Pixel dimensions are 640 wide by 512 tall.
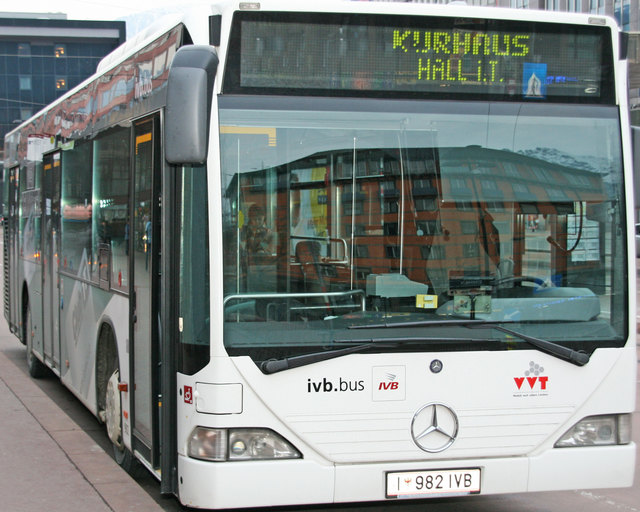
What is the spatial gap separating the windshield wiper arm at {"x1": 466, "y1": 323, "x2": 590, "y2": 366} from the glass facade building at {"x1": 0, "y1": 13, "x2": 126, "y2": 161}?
8865 cm

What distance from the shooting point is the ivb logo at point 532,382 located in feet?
15.9

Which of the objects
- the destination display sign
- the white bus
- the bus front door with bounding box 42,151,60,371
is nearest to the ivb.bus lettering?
the white bus

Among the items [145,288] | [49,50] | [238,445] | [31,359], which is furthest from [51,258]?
[49,50]

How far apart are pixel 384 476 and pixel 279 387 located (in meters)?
0.71

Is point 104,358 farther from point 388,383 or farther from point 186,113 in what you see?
point 186,113

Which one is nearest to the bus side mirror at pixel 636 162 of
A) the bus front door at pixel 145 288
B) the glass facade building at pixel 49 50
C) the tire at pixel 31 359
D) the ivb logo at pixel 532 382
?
the ivb logo at pixel 532 382

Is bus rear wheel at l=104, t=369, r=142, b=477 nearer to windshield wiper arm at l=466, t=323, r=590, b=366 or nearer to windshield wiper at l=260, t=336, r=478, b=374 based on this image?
windshield wiper at l=260, t=336, r=478, b=374

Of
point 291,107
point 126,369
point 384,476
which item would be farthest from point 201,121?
point 126,369

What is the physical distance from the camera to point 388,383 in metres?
4.70

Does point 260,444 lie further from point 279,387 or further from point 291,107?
point 291,107

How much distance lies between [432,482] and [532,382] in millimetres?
732

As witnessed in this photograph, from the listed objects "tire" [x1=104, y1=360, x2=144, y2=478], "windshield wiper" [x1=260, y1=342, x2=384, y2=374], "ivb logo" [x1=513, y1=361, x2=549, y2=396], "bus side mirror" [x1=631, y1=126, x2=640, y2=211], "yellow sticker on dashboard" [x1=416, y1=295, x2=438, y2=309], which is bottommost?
"tire" [x1=104, y1=360, x2=144, y2=478]

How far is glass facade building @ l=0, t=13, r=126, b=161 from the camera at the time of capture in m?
88.9

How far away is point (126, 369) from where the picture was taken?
20.0ft
